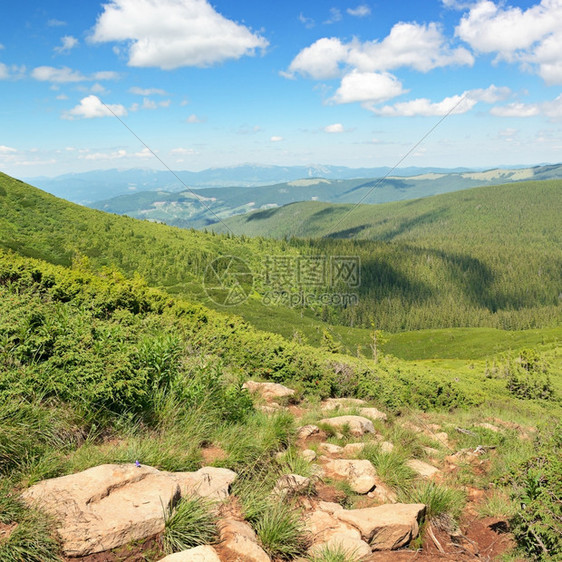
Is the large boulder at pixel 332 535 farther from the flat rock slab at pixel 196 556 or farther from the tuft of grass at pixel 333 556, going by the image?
the flat rock slab at pixel 196 556

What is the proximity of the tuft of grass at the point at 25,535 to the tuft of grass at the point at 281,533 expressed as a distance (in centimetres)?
232

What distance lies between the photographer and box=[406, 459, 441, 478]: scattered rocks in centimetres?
790

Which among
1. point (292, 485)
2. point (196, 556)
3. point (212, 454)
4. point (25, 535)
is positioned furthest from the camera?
point (212, 454)

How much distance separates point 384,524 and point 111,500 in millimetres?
3820

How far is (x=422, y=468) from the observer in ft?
26.9

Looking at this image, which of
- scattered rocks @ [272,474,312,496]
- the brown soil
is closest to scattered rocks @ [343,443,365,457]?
scattered rocks @ [272,474,312,496]

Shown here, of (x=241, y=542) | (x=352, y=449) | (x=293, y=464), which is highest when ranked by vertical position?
(x=241, y=542)

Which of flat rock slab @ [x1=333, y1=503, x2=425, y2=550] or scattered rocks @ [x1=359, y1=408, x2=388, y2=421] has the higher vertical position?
flat rock slab @ [x1=333, y1=503, x2=425, y2=550]

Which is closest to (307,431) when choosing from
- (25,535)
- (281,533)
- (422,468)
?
(422,468)

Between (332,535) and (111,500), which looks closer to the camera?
(111,500)

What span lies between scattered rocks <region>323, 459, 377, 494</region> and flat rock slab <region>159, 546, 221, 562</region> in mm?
3504

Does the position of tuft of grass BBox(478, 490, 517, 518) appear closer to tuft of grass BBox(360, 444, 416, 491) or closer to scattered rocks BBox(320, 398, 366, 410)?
tuft of grass BBox(360, 444, 416, 491)

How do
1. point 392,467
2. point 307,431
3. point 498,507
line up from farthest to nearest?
point 307,431 < point 392,467 < point 498,507

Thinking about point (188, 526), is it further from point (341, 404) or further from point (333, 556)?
point (341, 404)
